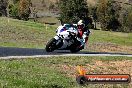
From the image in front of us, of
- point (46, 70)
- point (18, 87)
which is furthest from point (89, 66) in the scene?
point (18, 87)

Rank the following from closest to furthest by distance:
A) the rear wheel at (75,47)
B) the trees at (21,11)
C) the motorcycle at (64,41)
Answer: the motorcycle at (64,41)
the rear wheel at (75,47)
the trees at (21,11)

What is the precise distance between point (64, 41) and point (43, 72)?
33.2 ft

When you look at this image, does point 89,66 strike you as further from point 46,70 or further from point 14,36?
point 14,36

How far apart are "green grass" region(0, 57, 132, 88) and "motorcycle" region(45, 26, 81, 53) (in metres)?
3.22

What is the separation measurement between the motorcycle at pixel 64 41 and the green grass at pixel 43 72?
3.22 meters

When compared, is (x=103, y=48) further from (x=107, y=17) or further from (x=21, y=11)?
(x=21, y=11)

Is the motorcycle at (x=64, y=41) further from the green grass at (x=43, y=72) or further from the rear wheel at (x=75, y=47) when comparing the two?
the green grass at (x=43, y=72)

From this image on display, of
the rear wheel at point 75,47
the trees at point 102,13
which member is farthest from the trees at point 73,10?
the rear wheel at point 75,47

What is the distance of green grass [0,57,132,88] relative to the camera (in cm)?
1287

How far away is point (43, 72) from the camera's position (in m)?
16.9

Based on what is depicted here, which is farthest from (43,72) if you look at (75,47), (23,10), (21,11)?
(23,10)

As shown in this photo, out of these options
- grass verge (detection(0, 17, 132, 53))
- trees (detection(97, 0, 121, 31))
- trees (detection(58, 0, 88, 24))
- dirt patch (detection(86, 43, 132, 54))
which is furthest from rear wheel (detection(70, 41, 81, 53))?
trees (detection(97, 0, 121, 31))

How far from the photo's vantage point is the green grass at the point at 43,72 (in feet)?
42.2

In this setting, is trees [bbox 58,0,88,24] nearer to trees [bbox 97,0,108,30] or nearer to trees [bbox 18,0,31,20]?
trees [bbox 97,0,108,30]
